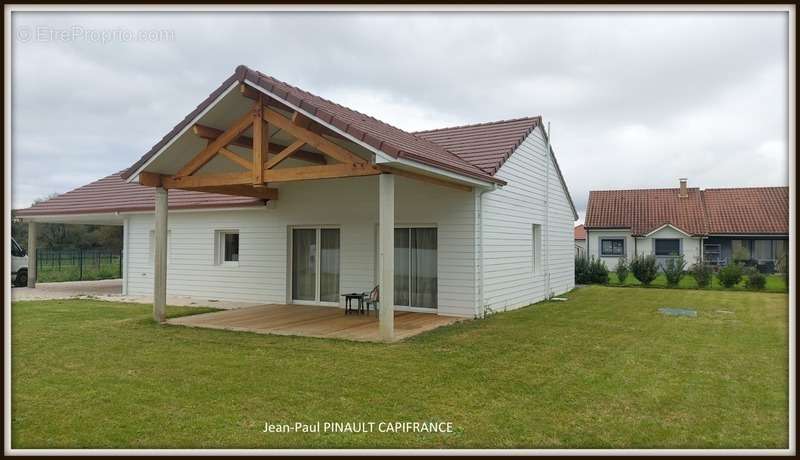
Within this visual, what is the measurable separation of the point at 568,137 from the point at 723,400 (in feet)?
42.3

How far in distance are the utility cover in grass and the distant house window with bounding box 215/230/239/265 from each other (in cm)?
1039

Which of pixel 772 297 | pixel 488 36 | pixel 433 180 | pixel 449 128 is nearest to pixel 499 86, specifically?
pixel 449 128

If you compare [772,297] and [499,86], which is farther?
[772,297]

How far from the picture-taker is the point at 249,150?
11.2 meters

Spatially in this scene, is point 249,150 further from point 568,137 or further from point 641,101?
point 568,137

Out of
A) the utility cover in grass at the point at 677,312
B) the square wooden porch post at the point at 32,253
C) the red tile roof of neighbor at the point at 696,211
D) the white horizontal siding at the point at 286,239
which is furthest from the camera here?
the red tile roof of neighbor at the point at 696,211

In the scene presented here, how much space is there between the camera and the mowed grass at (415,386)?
4230 millimetres

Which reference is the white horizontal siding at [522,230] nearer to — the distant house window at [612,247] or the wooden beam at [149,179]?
the wooden beam at [149,179]

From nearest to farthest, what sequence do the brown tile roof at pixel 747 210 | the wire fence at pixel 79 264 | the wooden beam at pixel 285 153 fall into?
the wooden beam at pixel 285 153 < the wire fence at pixel 79 264 < the brown tile roof at pixel 747 210

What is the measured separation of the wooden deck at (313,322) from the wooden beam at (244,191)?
2505mm

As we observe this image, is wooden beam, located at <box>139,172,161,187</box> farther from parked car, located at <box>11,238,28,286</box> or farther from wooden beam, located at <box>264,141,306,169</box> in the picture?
parked car, located at <box>11,238,28,286</box>

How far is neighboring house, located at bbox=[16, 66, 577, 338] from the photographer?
28.6 ft

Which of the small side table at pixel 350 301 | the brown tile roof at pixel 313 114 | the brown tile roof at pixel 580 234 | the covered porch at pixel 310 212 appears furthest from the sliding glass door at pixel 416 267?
the brown tile roof at pixel 580 234

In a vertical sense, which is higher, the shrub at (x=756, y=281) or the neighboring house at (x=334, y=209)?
the neighboring house at (x=334, y=209)
